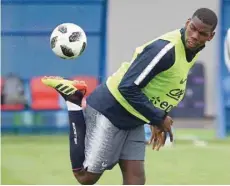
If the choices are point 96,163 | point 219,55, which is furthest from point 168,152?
point 96,163

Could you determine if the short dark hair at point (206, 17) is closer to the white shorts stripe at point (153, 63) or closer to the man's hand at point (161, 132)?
the white shorts stripe at point (153, 63)

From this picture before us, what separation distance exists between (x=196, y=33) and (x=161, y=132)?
2.91 ft

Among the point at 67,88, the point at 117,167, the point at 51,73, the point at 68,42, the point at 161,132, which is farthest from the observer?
the point at 51,73

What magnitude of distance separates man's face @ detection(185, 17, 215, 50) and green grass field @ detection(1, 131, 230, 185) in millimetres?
3293

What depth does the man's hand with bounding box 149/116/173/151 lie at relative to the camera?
7184mm

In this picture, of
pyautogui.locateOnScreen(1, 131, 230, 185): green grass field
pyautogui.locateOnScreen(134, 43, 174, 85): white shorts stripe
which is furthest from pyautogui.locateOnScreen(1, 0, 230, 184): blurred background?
pyautogui.locateOnScreen(134, 43, 174, 85): white shorts stripe

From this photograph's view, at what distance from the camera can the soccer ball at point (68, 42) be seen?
828 cm

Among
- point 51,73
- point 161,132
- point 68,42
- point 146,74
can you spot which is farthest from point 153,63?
point 51,73

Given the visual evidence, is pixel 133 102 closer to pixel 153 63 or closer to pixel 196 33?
pixel 153 63

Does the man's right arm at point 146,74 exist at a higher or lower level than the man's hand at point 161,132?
higher

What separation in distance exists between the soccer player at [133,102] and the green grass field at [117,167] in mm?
2414

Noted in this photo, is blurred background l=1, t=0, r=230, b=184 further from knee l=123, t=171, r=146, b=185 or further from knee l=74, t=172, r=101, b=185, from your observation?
knee l=123, t=171, r=146, b=185

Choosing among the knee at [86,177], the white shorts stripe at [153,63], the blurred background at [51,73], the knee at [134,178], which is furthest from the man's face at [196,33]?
the blurred background at [51,73]

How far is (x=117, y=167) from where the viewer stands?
37.6ft
